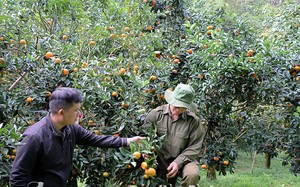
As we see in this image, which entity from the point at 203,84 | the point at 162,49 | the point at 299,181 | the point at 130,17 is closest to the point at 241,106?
the point at 203,84

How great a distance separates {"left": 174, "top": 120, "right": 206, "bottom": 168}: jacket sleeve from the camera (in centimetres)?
277

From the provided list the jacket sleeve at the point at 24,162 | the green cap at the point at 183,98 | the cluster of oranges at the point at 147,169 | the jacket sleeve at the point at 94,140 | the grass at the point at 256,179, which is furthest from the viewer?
the grass at the point at 256,179

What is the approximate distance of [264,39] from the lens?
350 cm

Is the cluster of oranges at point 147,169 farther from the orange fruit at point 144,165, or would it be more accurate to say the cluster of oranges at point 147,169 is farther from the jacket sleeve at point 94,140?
the jacket sleeve at point 94,140

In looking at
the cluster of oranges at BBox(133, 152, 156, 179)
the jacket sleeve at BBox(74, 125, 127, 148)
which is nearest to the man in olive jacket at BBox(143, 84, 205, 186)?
the cluster of oranges at BBox(133, 152, 156, 179)

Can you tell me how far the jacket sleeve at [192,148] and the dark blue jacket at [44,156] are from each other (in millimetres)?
1023

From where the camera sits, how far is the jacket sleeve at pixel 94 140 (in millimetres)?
2260

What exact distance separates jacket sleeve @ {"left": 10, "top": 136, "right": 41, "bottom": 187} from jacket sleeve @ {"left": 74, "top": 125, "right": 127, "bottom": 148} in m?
0.43

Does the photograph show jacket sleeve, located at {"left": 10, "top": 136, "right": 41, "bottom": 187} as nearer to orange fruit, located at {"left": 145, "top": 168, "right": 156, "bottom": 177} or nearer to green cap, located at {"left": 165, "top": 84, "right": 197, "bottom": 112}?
orange fruit, located at {"left": 145, "top": 168, "right": 156, "bottom": 177}

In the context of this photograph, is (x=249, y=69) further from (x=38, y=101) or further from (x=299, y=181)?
(x=299, y=181)

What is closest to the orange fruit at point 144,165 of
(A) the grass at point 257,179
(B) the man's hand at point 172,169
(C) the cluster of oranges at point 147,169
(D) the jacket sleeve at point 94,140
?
(C) the cluster of oranges at point 147,169

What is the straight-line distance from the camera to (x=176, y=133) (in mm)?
2865

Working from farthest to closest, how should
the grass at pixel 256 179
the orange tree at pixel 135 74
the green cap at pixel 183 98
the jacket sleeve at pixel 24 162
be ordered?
the grass at pixel 256 179, the green cap at pixel 183 98, the orange tree at pixel 135 74, the jacket sleeve at pixel 24 162

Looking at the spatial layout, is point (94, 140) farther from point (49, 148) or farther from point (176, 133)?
point (176, 133)
